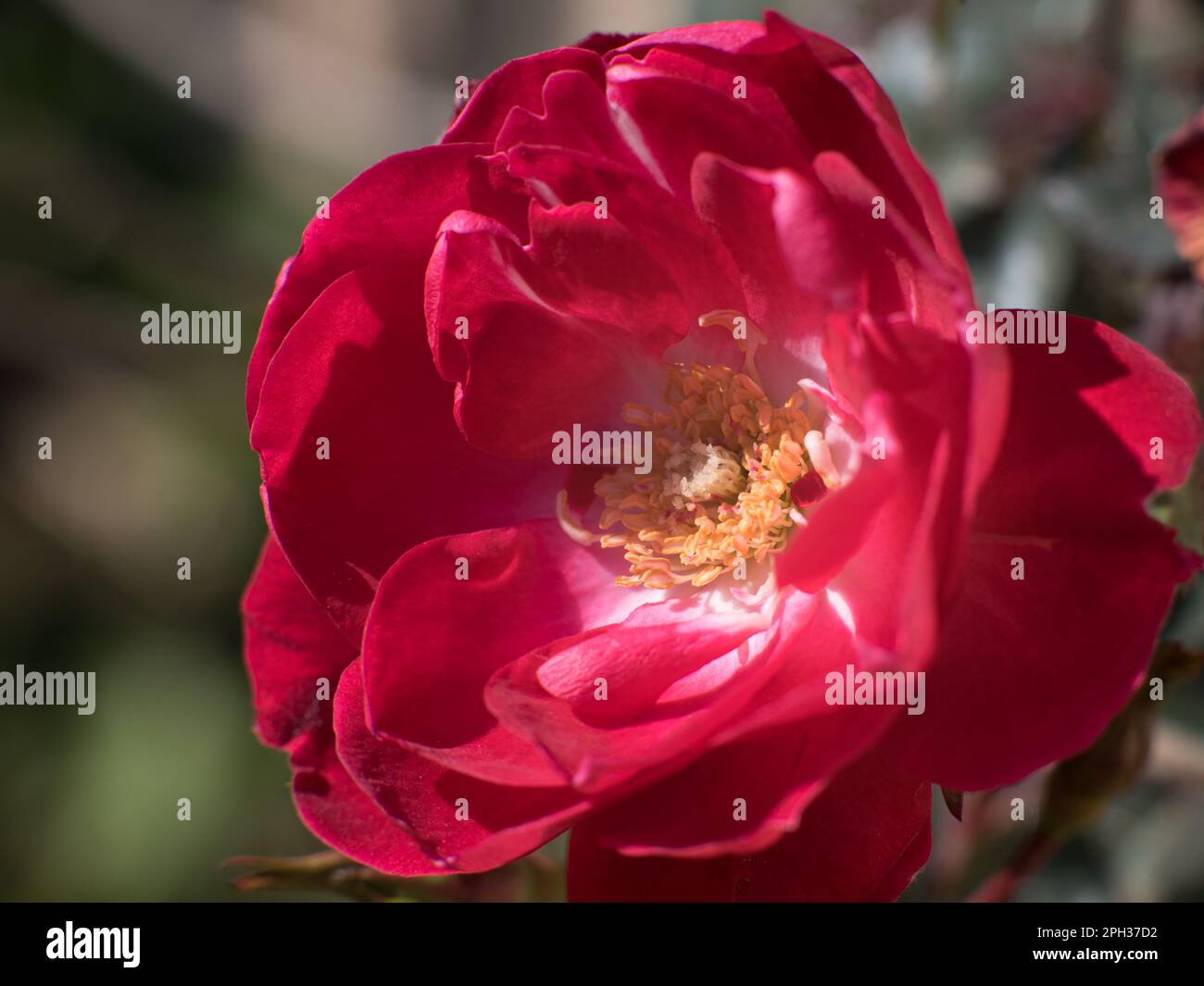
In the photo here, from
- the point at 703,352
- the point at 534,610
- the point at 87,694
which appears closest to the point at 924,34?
the point at 703,352

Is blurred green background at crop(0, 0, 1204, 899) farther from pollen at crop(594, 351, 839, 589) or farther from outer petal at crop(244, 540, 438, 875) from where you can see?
outer petal at crop(244, 540, 438, 875)

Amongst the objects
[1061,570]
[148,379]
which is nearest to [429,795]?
[1061,570]

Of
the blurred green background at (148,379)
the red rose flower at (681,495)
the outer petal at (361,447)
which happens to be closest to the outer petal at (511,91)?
the red rose flower at (681,495)

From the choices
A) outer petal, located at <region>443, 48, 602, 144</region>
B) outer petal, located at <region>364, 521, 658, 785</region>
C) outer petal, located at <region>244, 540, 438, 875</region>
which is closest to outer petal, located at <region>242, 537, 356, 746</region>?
outer petal, located at <region>244, 540, 438, 875</region>

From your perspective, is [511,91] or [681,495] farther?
[681,495]

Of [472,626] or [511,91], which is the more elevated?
[511,91]

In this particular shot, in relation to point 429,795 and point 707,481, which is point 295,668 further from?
point 707,481

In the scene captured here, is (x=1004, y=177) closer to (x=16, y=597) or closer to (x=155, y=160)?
(x=155, y=160)

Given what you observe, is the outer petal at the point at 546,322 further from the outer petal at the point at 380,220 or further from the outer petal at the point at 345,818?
the outer petal at the point at 345,818
